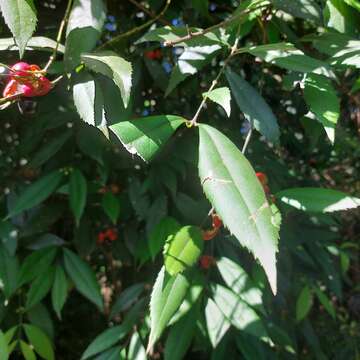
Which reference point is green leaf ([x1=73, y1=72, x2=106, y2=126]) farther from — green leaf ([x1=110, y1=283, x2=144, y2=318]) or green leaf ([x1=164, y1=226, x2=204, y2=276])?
green leaf ([x1=110, y1=283, x2=144, y2=318])

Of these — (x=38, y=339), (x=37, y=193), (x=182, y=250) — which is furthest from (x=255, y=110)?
(x=38, y=339)

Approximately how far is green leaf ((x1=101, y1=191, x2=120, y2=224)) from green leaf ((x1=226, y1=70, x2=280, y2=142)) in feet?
1.13

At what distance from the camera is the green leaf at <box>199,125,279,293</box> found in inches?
18.8

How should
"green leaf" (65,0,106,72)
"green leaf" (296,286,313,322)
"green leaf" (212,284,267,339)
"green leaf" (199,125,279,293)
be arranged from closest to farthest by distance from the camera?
1. "green leaf" (199,125,279,293)
2. "green leaf" (65,0,106,72)
3. "green leaf" (212,284,267,339)
4. "green leaf" (296,286,313,322)

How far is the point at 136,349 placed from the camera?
87cm

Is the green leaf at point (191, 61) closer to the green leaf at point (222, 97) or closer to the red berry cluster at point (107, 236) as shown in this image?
the green leaf at point (222, 97)

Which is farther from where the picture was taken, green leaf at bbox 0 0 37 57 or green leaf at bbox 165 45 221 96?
green leaf at bbox 165 45 221 96

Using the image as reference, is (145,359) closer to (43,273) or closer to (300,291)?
(43,273)

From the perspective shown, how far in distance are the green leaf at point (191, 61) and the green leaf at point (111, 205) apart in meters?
0.31

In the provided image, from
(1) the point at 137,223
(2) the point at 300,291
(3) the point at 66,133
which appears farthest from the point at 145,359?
(2) the point at 300,291

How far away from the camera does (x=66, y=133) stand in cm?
94

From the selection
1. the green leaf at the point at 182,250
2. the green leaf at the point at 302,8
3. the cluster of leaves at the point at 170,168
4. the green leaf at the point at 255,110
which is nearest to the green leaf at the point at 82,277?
the cluster of leaves at the point at 170,168

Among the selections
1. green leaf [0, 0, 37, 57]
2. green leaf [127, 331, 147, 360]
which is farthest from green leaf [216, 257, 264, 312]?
green leaf [0, 0, 37, 57]

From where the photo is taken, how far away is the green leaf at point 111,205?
0.95m
